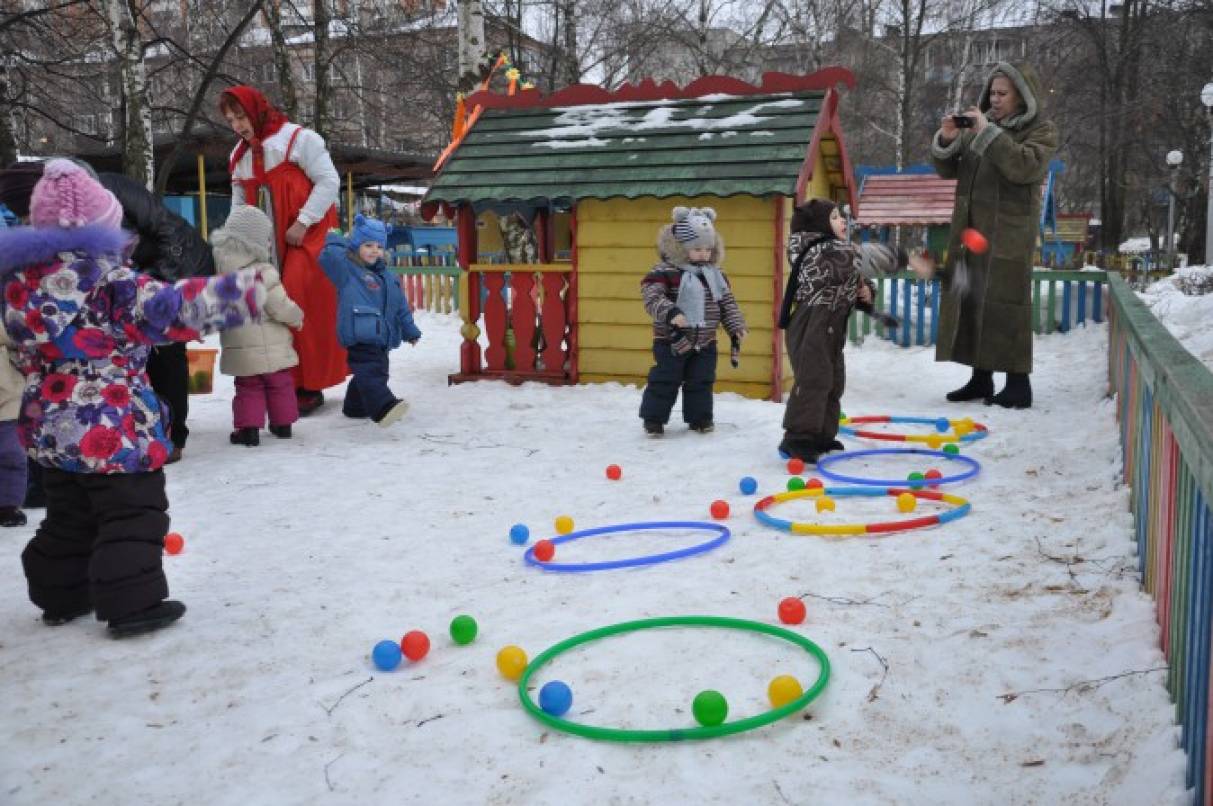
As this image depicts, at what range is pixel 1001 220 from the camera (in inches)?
298

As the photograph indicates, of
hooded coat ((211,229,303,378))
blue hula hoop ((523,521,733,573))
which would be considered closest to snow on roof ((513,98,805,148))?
hooded coat ((211,229,303,378))

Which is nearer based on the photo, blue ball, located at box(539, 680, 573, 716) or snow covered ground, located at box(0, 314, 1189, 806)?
snow covered ground, located at box(0, 314, 1189, 806)

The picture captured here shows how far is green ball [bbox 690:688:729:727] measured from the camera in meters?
2.70

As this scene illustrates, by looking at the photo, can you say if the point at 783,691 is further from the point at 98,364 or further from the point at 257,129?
the point at 257,129

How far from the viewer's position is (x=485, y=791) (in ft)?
8.13

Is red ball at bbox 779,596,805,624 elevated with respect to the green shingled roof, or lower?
lower

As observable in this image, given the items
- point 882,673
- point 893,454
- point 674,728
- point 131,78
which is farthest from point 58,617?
point 131,78

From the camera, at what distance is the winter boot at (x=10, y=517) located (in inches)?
195

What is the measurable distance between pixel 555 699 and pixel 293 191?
18.9ft

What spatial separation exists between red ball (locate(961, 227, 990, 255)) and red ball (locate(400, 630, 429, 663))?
554 cm

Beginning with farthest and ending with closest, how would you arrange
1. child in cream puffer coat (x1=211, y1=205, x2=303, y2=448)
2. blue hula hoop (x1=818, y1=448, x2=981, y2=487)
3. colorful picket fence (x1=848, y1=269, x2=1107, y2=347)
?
1. colorful picket fence (x1=848, y1=269, x2=1107, y2=347)
2. child in cream puffer coat (x1=211, y1=205, x2=303, y2=448)
3. blue hula hoop (x1=818, y1=448, x2=981, y2=487)

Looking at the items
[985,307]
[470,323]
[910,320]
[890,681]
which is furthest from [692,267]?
[910,320]

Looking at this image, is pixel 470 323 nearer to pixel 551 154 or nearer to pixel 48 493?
pixel 551 154

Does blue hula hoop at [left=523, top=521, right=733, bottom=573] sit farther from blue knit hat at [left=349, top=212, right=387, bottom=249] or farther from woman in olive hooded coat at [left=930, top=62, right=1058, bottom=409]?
woman in olive hooded coat at [left=930, top=62, right=1058, bottom=409]
